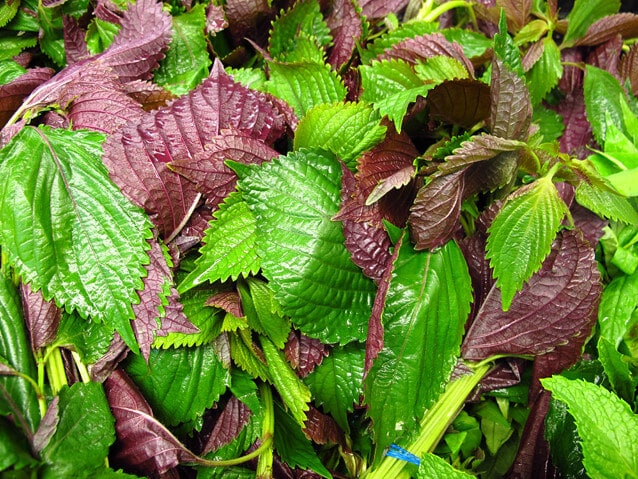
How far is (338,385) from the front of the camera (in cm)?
71

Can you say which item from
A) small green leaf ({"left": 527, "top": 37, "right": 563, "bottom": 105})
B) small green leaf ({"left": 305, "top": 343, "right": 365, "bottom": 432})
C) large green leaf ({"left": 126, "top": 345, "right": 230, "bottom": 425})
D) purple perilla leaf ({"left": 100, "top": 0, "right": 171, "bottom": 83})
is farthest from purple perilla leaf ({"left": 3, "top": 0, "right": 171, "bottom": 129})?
small green leaf ({"left": 527, "top": 37, "right": 563, "bottom": 105})

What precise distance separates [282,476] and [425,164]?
0.44 metres

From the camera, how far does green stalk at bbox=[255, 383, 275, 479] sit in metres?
0.70

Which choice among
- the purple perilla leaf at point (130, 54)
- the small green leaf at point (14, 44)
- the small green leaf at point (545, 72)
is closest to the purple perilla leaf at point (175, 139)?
the purple perilla leaf at point (130, 54)

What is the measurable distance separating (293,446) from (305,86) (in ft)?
1.57

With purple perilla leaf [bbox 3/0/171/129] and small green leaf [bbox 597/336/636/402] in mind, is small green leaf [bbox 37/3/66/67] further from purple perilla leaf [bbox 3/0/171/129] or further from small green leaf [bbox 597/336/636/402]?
small green leaf [bbox 597/336/636/402]

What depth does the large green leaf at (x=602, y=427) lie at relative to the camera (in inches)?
24.1

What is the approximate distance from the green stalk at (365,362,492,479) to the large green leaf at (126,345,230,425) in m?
0.23

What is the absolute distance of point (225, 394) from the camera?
2.43 ft

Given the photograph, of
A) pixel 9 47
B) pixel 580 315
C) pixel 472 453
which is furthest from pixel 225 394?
pixel 9 47

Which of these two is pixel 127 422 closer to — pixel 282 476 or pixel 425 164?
pixel 282 476

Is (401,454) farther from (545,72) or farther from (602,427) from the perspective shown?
(545,72)

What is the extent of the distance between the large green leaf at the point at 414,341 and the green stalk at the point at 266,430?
0.14m

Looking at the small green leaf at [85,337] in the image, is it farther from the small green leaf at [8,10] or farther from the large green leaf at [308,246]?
the small green leaf at [8,10]
